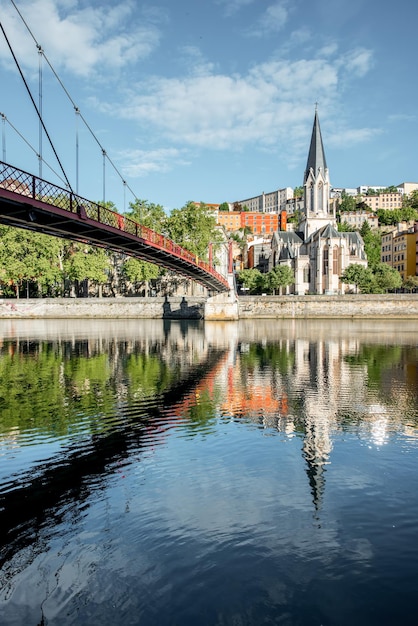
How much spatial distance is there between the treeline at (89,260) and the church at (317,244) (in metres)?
21.6

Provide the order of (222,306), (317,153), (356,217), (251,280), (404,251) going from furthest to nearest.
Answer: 1. (356,217)
2. (317,153)
3. (404,251)
4. (251,280)
5. (222,306)

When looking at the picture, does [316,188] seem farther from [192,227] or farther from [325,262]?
[192,227]

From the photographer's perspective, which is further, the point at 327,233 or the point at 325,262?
the point at 327,233

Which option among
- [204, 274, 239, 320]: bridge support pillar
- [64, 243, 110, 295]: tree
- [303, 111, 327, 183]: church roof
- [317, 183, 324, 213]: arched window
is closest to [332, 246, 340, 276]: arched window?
[317, 183, 324, 213]: arched window

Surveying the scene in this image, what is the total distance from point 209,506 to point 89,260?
74237mm

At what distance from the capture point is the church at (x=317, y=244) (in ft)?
311

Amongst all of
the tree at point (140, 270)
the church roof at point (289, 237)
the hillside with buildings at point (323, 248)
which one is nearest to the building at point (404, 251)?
the hillside with buildings at point (323, 248)

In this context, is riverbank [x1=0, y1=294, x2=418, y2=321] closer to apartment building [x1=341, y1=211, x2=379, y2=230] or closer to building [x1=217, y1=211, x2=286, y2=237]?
apartment building [x1=341, y1=211, x2=379, y2=230]

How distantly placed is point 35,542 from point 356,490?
585 cm

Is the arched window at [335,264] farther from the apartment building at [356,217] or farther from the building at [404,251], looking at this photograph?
the apartment building at [356,217]

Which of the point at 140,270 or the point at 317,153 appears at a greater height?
the point at 317,153

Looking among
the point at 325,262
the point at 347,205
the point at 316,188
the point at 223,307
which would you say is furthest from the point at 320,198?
the point at 347,205

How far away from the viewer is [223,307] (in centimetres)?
6919

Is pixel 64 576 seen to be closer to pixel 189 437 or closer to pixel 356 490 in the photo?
pixel 356 490
